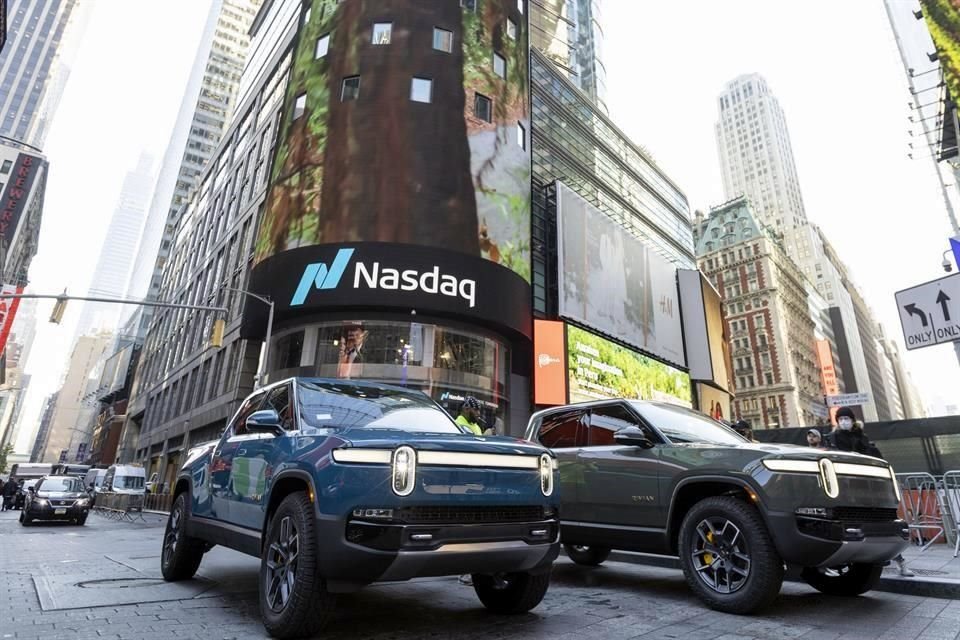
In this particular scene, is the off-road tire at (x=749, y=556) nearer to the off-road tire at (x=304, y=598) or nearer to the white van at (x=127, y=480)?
the off-road tire at (x=304, y=598)

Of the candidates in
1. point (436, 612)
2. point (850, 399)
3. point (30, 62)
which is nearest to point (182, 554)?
point (436, 612)

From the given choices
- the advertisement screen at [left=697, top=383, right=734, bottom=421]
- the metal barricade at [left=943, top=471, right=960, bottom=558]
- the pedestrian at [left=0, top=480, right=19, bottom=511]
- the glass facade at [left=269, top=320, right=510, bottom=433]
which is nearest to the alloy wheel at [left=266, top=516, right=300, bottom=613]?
the metal barricade at [left=943, top=471, right=960, bottom=558]

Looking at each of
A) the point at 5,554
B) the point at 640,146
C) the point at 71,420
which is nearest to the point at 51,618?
the point at 5,554

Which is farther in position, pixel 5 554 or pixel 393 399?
pixel 5 554

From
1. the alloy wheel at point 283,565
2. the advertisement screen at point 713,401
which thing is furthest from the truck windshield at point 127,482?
the advertisement screen at point 713,401

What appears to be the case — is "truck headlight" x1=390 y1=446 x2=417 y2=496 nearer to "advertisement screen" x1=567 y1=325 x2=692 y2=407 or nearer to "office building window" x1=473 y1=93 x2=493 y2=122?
"advertisement screen" x1=567 y1=325 x2=692 y2=407

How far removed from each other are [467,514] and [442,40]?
33.5 meters

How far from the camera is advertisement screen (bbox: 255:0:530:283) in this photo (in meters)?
26.9

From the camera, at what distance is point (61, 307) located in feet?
61.1

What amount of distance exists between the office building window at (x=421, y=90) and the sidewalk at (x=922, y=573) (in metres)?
27.2

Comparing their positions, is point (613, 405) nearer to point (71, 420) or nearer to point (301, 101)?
point (301, 101)

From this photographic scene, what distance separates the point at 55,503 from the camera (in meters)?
17.8

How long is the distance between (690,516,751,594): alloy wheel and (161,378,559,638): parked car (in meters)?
1.73

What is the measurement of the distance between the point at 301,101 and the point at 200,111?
9354 centimetres
